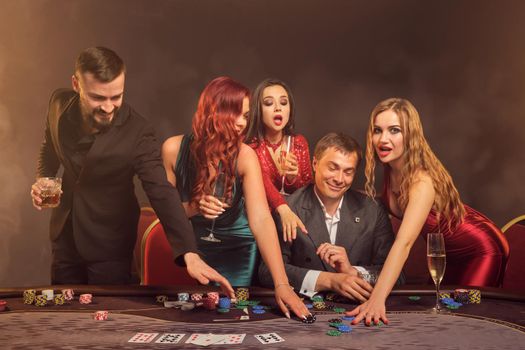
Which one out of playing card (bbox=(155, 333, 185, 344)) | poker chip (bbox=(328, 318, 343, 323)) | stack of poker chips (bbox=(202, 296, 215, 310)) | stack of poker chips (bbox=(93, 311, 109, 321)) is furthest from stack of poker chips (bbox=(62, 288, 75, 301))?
poker chip (bbox=(328, 318, 343, 323))

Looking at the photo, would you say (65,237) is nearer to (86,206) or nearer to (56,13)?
(86,206)

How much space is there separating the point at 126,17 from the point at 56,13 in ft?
1.53

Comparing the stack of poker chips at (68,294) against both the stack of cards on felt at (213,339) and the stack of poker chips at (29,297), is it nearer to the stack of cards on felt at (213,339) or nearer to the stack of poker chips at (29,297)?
the stack of poker chips at (29,297)

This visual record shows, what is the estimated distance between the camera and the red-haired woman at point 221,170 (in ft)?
11.9

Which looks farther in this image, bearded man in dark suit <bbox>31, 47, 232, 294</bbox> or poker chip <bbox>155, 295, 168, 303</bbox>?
bearded man in dark suit <bbox>31, 47, 232, 294</bbox>

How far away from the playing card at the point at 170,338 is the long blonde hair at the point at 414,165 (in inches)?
74.4

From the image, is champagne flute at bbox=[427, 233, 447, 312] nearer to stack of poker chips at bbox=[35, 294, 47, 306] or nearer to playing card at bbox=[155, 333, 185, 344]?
playing card at bbox=[155, 333, 185, 344]

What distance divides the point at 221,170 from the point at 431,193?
4.34 feet

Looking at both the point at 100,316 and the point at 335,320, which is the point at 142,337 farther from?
the point at 335,320

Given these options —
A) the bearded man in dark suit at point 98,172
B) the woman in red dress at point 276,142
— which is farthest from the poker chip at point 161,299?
the woman in red dress at point 276,142

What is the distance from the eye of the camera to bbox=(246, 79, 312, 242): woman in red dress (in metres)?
3.64

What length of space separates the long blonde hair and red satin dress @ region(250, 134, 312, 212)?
0.41 meters

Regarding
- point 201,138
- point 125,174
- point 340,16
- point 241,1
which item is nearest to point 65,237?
point 125,174

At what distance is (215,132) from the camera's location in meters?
3.68
